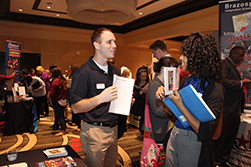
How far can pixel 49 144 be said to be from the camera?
3881mm

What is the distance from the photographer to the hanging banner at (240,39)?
2893 millimetres

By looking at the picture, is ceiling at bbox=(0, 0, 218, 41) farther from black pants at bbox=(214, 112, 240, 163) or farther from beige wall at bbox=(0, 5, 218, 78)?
black pants at bbox=(214, 112, 240, 163)

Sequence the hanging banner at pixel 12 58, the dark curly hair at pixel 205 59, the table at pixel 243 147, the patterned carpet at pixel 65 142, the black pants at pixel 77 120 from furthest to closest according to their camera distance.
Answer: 1. the hanging banner at pixel 12 58
2. the black pants at pixel 77 120
3. the patterned carpet at pixel 65 142
4. the table at pixel 243 147
5. the dark curly hair at pixel 205 59

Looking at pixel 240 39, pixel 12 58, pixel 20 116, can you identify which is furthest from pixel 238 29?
pixel 12 58

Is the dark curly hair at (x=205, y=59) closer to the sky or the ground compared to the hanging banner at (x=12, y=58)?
closer to the ground

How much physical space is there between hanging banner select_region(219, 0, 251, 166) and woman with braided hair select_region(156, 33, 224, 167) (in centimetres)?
211

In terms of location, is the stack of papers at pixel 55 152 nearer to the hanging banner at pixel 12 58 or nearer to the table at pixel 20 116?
the table at pixel 20 116

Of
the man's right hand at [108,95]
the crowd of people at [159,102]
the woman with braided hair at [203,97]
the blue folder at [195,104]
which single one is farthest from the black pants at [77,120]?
the blue folder at [195,104]

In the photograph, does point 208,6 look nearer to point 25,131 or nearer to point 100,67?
point 100,67

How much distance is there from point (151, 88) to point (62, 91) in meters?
2.91

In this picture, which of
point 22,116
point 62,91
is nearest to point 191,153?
point 62,91

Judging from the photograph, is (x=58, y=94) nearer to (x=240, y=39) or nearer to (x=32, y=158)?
(x=32, y=158)

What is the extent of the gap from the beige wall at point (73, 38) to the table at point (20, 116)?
5.63 metres

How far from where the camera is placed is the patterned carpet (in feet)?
10.7
